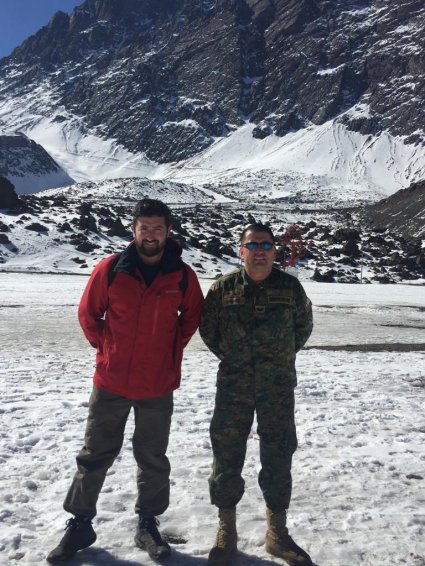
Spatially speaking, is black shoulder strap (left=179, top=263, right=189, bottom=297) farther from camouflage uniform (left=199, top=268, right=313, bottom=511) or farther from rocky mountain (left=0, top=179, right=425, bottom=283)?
rocky mountain (left=0, top=179, right=425, bottom=283)

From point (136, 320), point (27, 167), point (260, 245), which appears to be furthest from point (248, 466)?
point (27, 167)

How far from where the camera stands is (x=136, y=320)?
143 inches

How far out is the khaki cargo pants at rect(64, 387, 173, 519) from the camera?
370 centimetres

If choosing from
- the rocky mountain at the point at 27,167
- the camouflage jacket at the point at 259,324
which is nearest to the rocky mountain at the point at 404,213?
the camouflage jacket at the point at 259,324

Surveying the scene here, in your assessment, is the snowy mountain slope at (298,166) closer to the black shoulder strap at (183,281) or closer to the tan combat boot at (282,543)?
the black shoulder strap at (183,281)

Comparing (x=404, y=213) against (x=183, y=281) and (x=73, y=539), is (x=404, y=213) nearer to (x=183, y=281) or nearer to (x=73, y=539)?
(x=183, y=281)

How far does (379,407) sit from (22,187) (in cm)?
17390

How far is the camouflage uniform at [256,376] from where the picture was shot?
3621mm

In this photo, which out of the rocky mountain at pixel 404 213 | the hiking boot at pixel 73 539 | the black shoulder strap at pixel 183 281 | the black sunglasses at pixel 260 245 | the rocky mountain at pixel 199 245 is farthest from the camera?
the rocky mountain at pixel 404 213

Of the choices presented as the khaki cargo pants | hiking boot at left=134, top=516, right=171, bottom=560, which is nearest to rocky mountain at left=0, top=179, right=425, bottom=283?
the khaki cargo pants

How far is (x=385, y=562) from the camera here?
3523 mm

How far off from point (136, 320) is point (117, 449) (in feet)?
3.08

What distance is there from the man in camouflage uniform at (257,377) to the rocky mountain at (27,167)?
561 ft

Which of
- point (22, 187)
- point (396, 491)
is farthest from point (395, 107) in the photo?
point (396, 491)
